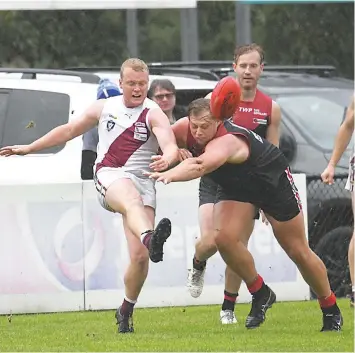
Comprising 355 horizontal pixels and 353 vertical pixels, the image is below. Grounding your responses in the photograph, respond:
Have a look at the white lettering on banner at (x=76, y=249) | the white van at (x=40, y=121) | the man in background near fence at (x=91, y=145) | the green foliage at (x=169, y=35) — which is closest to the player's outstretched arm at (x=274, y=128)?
the man in background near fence at (x=91, y=145)

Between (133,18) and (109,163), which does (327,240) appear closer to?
(109,163)

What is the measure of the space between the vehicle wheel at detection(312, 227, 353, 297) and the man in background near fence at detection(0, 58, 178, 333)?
10.4 ft

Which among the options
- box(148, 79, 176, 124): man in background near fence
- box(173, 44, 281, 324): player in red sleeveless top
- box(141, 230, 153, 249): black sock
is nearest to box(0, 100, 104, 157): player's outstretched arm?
box(173, 44, 281, 324): player in red sleeveless top

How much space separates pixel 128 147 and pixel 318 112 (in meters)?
3.87

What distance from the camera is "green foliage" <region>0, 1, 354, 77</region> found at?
20.0 m

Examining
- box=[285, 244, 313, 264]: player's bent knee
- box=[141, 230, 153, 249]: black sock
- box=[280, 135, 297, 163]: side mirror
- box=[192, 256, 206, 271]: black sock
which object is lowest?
box=[192, 256, 206, 271]: black sock

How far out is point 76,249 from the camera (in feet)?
40.0

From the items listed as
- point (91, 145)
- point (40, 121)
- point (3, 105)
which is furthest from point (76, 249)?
point (3, 105)

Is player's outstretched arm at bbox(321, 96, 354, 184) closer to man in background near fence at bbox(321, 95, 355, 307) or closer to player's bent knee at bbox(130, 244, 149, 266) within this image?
man in background near fence at bbox(321, 95, 355, 307)

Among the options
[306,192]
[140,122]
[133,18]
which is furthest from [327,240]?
[133,18]

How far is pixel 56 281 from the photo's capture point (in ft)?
40.0

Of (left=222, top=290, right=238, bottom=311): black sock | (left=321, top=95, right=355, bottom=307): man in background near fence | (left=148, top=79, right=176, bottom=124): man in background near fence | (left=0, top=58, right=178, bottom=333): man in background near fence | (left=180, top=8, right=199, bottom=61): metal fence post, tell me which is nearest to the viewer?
(left=0, top=58, right=178, bottom=333): man in background near fence

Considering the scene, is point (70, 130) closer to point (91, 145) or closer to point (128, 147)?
point (128, 147)

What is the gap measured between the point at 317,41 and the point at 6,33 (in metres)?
4.58
